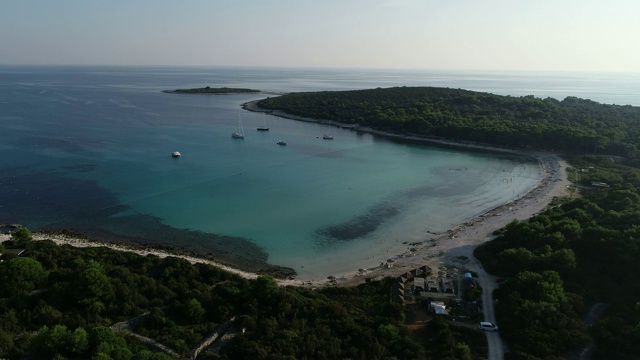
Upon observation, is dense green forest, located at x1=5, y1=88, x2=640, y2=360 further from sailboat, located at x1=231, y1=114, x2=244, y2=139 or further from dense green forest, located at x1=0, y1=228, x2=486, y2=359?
sailboat, located at x1=231, y1=114, x2=244, y2=139

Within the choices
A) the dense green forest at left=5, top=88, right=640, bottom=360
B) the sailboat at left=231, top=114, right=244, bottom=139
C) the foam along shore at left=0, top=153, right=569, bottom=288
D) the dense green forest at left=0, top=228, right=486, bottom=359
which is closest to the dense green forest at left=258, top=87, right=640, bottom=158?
the sailboat at left=231, top=114, right=244, bottom=139

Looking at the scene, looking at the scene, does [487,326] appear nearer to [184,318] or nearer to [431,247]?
[431,247]

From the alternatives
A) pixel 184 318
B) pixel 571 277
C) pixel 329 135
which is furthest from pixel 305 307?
pixel 329 135

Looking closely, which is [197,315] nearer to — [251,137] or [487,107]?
[251,137]

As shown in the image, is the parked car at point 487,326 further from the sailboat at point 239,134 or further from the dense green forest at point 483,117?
the sailboat at point 239,134

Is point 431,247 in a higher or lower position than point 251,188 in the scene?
lower

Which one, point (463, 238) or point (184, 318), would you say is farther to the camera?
point (463, 238)

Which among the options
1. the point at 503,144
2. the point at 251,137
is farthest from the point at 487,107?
the point at 251,137

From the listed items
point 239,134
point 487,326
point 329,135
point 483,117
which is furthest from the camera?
point 483,117
